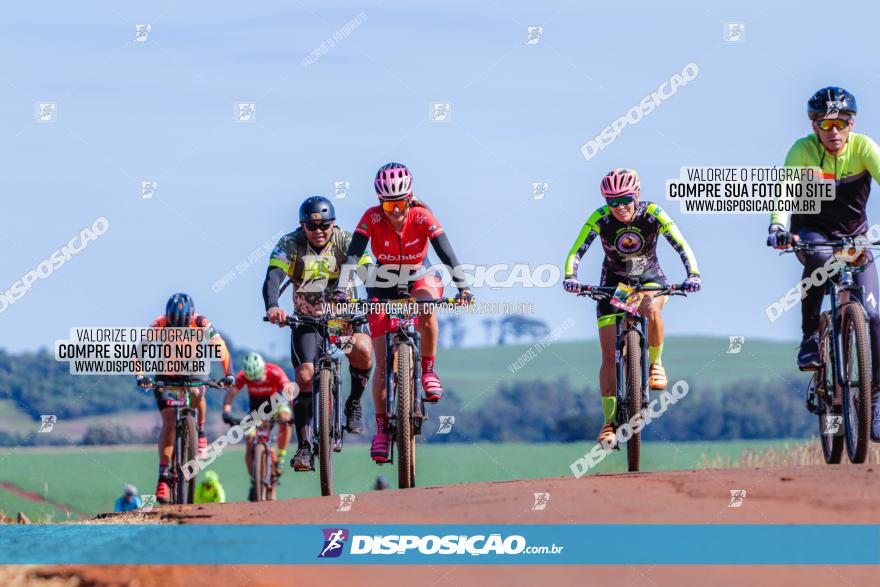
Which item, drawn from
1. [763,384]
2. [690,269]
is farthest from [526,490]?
[763,384]

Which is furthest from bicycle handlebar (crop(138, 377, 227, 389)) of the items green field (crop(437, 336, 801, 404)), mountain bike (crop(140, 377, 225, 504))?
green field (crop(437, 336, 801, 404))

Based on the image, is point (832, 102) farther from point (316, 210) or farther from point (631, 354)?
point (316, 210)

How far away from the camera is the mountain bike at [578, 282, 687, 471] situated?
703 inches

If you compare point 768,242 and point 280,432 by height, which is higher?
point 768,242

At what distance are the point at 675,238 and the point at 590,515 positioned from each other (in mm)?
3901

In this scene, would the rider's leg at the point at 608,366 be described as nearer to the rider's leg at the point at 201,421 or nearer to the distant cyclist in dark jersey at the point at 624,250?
the distant cyclist in dark jersey at the point at 624,250

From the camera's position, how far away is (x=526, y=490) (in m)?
16.6

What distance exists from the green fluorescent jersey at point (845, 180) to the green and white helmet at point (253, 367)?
852 cm

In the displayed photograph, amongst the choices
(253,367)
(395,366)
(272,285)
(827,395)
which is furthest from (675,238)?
(253,367)

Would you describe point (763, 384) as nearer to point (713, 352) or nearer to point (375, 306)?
point (713, 352)

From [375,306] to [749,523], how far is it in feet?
15.4

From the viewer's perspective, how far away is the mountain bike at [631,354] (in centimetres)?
1786

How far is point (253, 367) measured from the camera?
23.7 m

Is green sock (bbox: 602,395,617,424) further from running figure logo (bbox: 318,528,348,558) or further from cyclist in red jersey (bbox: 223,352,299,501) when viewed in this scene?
cyclist in red jersey (bbox: 223,352,299,501)
